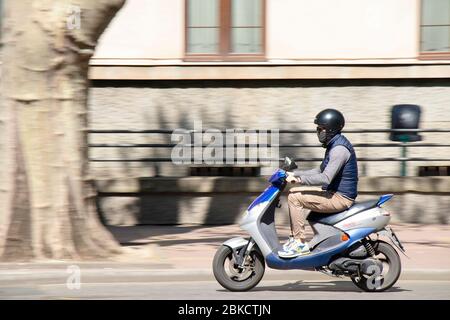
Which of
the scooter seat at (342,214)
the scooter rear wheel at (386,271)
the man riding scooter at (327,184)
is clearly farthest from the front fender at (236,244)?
the scooter rear wheel at (386,271)

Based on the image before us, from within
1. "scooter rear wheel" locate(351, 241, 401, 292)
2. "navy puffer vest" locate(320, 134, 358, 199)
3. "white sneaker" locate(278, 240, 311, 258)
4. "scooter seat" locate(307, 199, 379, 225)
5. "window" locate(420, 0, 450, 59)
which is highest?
"window" locate(420, 0, 450, 59)

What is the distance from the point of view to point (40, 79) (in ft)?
30.1

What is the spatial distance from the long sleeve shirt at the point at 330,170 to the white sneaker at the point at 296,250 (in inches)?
21.8

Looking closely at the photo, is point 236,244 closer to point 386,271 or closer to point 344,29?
point 386,271

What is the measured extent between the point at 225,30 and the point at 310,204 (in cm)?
708

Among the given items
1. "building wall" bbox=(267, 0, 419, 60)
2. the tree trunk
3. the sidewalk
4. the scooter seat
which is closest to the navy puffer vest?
the scooter seat

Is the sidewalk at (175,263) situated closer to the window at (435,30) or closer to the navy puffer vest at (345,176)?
the navy puffer vest at (345,176)

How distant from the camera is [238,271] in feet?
26.7

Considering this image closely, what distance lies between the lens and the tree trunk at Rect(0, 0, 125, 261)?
360 inches

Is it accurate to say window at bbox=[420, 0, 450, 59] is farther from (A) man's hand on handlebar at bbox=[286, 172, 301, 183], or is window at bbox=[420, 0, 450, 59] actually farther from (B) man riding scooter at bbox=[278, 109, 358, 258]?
(A) man's hand on handlebar at bbox=[286, 172, 301, 183]

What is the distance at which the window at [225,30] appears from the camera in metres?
14.5

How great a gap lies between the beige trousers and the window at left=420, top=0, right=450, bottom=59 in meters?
7.01

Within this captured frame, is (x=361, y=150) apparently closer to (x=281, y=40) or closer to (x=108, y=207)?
(x=281, y=40)

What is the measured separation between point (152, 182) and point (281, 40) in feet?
11.0
